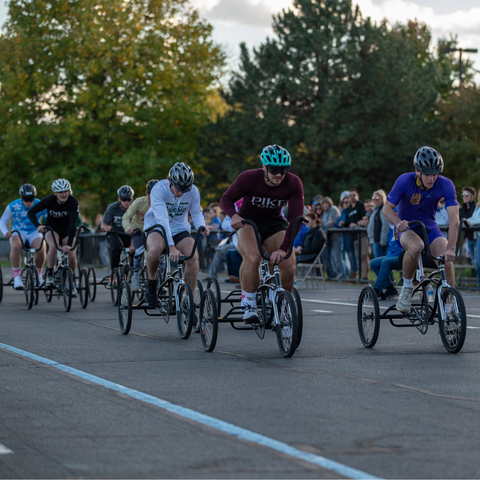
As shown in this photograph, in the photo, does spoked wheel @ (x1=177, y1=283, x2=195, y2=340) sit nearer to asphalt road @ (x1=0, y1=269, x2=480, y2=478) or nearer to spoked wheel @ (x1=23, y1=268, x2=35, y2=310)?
asphalt road @ (x1=0, y1=269, x2=480, y2=478)

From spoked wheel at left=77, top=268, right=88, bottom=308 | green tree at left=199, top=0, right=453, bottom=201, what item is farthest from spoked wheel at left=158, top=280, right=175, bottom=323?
green tree at left=199, top=0, right=453, bottom=201

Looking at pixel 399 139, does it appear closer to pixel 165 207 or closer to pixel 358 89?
pixel 358 89

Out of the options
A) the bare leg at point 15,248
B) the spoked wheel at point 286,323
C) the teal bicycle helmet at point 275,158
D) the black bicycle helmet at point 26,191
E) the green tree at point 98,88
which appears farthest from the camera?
the green tree at point 98,88

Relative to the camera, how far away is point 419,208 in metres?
9.28

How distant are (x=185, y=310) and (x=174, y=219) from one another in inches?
51.4

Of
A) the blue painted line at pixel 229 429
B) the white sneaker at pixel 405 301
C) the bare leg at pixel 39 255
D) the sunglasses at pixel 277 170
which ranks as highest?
the sunglasses at pixel 277 170

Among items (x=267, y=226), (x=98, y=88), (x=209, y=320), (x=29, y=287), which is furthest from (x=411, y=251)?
(x=98, y=88)

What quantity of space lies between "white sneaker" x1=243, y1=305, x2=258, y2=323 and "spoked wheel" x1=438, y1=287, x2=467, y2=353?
1.72 meters

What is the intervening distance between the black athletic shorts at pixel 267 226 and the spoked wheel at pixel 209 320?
0.78 meters

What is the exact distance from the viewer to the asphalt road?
4676mm

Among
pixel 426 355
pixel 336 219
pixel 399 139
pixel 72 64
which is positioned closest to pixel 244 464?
pixel 426 355

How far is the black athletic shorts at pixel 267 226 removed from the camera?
30.3ft

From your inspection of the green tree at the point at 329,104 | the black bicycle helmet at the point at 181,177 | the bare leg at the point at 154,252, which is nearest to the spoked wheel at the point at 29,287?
the bare leg at the point at 154,252

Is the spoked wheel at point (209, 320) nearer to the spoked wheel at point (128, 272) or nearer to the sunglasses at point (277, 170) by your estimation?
the sunglasses at point (277, 170)
